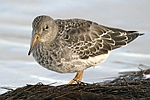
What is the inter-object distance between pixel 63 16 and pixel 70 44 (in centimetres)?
284

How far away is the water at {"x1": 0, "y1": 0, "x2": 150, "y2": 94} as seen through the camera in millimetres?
7595

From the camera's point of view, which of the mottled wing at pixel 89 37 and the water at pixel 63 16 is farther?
the water at pixel 63 16

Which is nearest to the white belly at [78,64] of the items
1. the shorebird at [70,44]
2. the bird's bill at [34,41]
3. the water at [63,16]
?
the shorebird at [70,44]

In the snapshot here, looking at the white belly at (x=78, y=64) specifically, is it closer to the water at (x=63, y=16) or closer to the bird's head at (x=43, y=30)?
the bird's head at (x=43, y=30)

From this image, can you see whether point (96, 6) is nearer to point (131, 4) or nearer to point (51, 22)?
point (131, 4)

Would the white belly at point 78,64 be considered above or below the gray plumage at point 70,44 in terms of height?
below

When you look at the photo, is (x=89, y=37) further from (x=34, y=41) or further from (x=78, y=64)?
(x=34, y=41)

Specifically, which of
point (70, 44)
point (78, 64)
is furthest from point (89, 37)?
point (78, 64)

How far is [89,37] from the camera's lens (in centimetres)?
686

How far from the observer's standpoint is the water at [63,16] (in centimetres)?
760

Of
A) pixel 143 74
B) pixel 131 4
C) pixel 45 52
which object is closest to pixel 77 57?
pixel 45 52

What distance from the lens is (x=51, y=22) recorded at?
6547 millimetres

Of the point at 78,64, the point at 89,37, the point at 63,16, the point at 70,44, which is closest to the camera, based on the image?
the point at 78,64

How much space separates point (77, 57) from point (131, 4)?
378 cm
